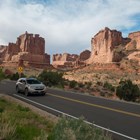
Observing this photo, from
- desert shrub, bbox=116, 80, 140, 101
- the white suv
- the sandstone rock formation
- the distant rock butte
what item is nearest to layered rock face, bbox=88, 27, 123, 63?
the sandstone rock formation

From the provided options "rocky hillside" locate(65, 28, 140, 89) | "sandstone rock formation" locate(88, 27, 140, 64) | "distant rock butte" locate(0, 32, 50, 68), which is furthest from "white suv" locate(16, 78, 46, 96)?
"distant rock butte" locate(0, 32, 50, 68)

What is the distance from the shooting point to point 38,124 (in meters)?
11.0

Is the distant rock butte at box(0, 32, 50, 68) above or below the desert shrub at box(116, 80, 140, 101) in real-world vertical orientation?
above

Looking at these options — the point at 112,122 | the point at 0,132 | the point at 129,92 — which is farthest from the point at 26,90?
the point at 0,132

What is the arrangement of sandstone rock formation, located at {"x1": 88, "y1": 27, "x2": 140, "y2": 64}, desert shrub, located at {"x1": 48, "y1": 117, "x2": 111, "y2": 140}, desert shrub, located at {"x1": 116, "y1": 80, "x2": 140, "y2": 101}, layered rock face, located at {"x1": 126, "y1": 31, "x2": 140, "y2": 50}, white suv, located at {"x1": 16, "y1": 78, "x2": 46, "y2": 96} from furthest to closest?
sandstone rock formation, located at {"x1": 88, "y1": 27, "x2": 140, "y2": 64}, layered rock face, located at {"x1": 126, "y1": 31, "x2": 140, "y2": 50}, desert shrub, located at {"x1": 116, "y1": 80, "x2": 140, "y2": 101}, white suv, located at {"x1": 16, "y1": 78, "x2": 46, "y2": 96}, desert shrub, located at {"x1": 48, "y1": 117, "x2": 111, "y2": 140}

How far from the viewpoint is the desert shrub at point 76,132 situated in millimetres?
5516

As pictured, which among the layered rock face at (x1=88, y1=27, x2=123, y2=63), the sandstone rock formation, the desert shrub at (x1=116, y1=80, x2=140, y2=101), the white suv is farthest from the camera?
the layered rock face at (x1=88, y1=27, x2=123, y2=63)

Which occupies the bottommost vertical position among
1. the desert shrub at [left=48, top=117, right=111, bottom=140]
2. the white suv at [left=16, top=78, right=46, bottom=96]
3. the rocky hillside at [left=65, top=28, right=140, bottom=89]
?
the desert shrub at [left=48, top=117, right=111, bottom=140]

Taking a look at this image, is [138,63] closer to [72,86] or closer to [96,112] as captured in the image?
[72,86]

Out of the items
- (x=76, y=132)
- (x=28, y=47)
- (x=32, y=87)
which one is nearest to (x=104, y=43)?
(x=28, y=47)

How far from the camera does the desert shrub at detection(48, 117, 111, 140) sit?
5.52 meters

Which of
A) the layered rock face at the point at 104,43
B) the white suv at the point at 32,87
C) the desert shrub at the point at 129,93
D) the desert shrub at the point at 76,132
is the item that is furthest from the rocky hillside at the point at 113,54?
the desert shrub at the point at 76,132

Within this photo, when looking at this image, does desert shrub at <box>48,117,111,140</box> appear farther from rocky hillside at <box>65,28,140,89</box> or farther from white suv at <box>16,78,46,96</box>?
rocky hillside at <box>65,28,140,89</box>

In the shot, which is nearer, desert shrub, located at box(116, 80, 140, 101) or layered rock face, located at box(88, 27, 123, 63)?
desert shrub, located at box(116, 80, 140, 101)
